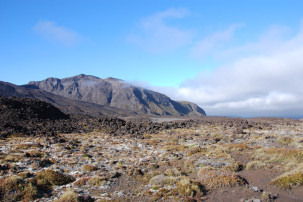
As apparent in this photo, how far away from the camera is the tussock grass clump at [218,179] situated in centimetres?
1209

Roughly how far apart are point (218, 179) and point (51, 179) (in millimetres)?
10869

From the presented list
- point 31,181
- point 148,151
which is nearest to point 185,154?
point 148,151

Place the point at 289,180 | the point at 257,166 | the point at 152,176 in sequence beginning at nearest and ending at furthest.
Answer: the point at 289,180 → the point at 152,176 → the point at 257,166

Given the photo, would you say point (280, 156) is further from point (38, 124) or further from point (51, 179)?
point (38, 124)

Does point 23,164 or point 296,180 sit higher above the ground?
point 296,180

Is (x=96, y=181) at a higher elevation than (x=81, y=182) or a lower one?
higher

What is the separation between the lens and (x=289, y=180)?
11.9m

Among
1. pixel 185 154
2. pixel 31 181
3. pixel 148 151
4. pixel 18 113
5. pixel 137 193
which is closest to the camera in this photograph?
pixel 137 193

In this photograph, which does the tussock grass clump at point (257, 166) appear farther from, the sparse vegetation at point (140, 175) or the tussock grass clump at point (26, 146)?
the tussock grass clump at point (26, 146)

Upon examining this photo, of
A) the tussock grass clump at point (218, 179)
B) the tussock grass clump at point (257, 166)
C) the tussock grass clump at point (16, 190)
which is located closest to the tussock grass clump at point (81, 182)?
the tussock grass clump at point (16, 190)

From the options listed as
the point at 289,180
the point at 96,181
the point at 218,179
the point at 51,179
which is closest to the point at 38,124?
the point at 51,179

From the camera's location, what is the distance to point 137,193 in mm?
11500

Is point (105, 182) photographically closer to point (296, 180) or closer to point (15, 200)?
point (15, 200)

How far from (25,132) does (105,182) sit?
26.3 meters
